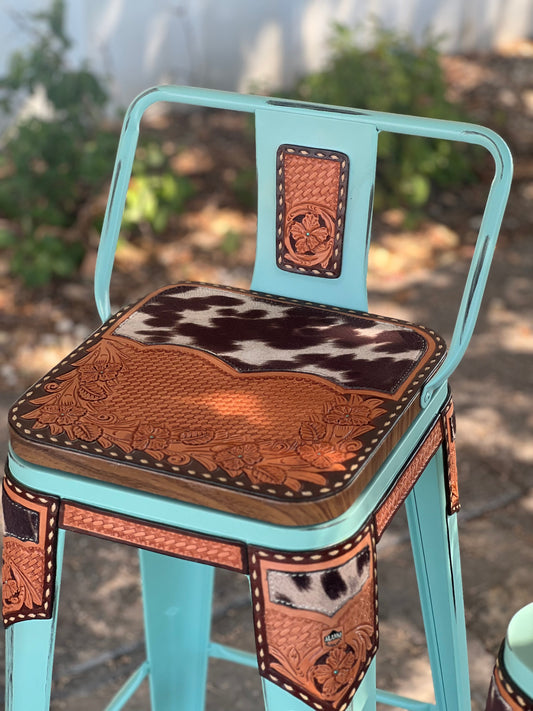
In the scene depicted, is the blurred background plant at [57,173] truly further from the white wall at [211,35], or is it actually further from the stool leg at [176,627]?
the stool leg at [176,627]

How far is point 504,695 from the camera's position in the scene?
3.00 feet

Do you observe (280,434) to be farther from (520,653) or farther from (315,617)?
(520,653)

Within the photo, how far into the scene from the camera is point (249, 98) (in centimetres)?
133

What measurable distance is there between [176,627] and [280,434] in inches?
27.6

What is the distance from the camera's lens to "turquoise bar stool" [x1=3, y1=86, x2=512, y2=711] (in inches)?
41.4

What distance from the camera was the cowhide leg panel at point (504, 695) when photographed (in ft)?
2.93

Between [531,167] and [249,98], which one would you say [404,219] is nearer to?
[531,167]

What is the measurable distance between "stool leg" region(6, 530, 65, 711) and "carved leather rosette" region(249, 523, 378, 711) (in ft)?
0.87

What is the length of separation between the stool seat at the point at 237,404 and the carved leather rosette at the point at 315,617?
0.18 feet

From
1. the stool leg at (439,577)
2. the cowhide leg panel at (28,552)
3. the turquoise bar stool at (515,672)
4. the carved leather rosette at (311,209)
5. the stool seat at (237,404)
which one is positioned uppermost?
the carved leather rosette at (311,209)

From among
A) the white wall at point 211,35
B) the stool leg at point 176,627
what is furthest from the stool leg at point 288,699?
the white wall at point 211,35

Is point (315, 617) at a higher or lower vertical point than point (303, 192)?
lower

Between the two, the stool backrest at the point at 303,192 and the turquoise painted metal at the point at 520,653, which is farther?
the stool backrest at the point at 303,192

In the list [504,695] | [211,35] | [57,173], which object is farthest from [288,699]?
Result: [211,35]
